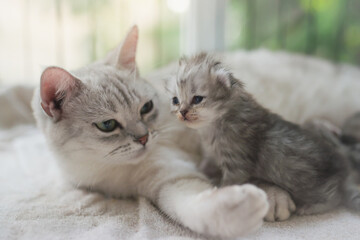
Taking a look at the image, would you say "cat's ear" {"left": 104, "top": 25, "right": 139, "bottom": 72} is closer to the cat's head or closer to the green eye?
the cat's head

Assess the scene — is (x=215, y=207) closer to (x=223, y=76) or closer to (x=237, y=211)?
(x=237, y=211)

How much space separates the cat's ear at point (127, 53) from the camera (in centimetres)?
160

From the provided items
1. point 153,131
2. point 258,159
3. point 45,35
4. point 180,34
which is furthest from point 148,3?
point 258,159

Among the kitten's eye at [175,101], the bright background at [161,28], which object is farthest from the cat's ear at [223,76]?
the bright background at [161,28]

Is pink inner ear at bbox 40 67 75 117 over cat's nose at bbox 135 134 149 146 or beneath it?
over

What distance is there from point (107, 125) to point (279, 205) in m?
0.75

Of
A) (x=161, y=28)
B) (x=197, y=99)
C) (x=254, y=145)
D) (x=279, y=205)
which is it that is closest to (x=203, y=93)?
(x=197, y=99)

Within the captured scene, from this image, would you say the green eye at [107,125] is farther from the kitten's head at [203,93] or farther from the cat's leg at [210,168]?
the cat's leg at [210,168]

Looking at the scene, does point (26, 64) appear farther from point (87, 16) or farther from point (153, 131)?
point (153, 131)

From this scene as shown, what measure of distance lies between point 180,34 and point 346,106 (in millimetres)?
1503

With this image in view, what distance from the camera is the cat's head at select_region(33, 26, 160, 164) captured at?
1.32 m

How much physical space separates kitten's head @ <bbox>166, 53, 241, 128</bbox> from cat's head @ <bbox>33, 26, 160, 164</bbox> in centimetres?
19

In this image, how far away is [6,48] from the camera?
2.61 meters

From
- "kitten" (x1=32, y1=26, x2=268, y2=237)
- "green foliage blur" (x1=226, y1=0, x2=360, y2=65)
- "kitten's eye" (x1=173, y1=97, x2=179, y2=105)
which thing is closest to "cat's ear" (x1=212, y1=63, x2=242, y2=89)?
"kitten's eye" (x1=173, y1=97, x2=179, y2=105)
